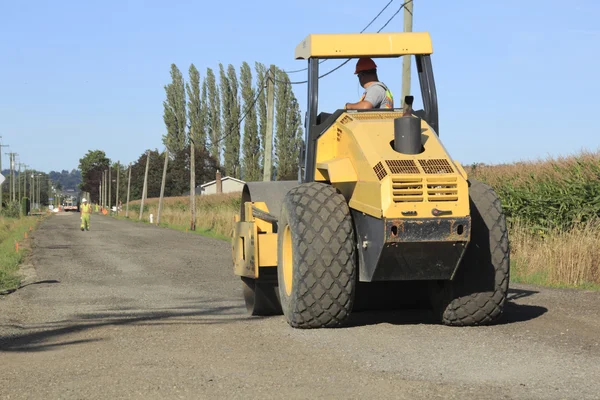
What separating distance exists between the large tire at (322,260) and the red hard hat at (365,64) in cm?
171

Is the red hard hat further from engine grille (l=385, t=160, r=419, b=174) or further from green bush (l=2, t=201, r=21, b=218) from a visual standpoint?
green bush (l=2, t=201, r=21, b=218)

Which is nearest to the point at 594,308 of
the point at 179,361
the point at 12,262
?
the point at 179,361

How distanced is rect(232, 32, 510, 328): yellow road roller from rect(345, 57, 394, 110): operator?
0.11 meters

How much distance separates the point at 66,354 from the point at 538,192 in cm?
1258

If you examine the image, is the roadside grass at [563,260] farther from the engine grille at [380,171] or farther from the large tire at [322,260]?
the engine grille at [380,171]

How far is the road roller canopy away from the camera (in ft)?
29.2

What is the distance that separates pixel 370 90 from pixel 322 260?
6.96 feet

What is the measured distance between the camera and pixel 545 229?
1697 centimetres

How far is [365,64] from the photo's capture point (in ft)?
29.6

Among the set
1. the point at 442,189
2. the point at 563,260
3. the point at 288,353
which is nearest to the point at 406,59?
the point at 563,260

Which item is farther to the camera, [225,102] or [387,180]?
[225,102]

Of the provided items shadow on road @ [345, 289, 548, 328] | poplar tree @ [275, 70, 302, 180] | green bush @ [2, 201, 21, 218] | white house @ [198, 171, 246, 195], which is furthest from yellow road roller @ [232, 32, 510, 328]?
white house @ [198, 171, 246, 195]

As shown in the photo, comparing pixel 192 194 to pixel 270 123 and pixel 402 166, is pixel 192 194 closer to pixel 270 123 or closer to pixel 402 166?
pixel 270 123

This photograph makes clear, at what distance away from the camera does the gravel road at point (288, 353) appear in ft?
18.3
